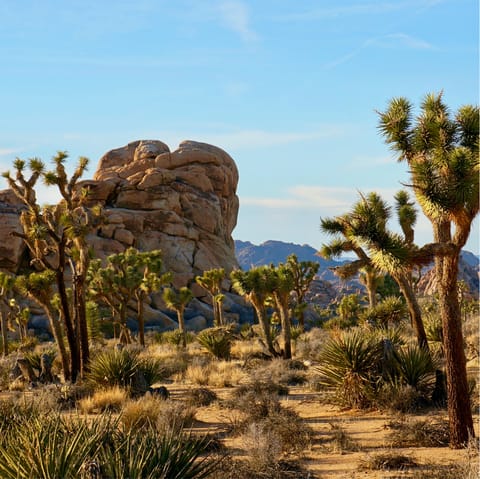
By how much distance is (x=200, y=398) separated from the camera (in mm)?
14086

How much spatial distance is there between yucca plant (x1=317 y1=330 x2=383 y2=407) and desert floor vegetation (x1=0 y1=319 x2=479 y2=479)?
0.9 inches

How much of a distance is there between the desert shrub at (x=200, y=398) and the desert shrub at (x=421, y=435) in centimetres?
528

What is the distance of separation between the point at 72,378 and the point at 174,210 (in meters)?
44.0

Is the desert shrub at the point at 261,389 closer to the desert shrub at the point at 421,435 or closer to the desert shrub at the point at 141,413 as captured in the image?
the desert shrub at the point at 141,413

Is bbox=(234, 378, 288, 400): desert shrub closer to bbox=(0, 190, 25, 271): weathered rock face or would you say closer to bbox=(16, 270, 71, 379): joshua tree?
bbox=(16, 270, 71, 379): joshua tree

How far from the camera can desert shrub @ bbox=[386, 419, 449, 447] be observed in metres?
9.27

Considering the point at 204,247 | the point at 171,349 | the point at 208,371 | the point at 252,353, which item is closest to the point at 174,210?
the point at 204,247

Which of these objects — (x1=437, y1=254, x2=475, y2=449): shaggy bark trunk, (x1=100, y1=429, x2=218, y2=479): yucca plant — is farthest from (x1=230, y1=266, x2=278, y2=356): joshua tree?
(x1=100, y1=429, x2=218, y2=479): yucca plant

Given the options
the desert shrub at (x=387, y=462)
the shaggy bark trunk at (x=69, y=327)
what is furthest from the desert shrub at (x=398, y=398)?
the shaggy bark trunk at (x=69, y=327)

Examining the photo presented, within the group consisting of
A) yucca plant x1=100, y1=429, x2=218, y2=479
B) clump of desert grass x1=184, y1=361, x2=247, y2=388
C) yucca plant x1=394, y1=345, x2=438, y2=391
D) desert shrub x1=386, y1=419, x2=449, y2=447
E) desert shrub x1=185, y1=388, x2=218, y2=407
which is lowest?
clump of desert grass x1=184, y1=361, x2=247, y2=388

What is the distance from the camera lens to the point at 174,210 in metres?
61.0

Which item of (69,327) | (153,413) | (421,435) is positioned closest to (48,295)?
(69,327)

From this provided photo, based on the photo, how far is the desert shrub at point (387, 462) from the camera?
8123mm

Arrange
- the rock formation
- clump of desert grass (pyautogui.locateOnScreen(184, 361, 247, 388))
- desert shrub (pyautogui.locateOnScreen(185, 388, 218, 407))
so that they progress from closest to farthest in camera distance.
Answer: desert shrub (pyautogui.locateOnScreen(185, 388, 218, 407)), clump of desert grass (pyautogui.locateOnScreen(184, 361, 247, 388)), the rock formation
